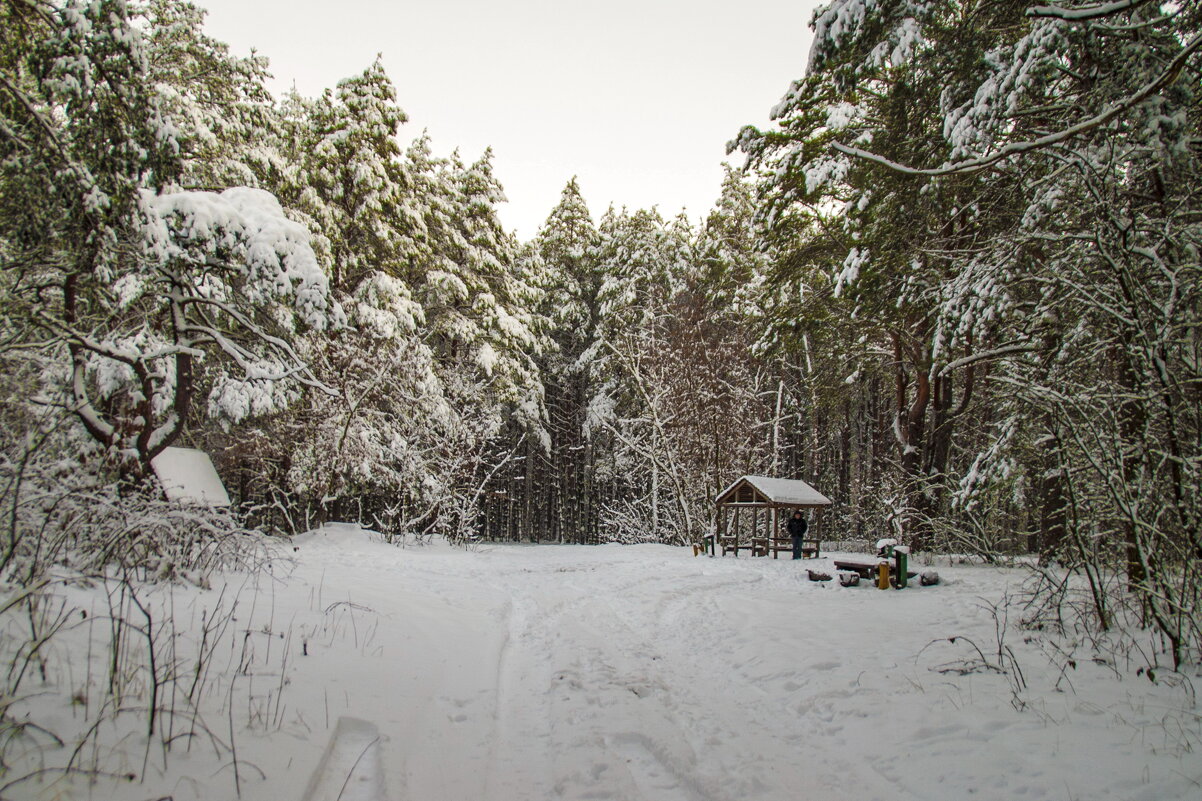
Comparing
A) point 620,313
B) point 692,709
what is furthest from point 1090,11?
point 620,313

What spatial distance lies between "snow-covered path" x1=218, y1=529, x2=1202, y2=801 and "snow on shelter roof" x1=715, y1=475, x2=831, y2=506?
9.16 metres

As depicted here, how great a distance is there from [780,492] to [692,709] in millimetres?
14067

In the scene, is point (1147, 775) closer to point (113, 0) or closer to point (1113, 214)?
point (1113, 214)

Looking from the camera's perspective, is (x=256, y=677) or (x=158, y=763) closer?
(x=158, y=763)

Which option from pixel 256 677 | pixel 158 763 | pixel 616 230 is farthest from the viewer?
pixel 616 230

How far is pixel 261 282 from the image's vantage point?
7.49 meters

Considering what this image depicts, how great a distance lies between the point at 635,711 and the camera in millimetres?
4500

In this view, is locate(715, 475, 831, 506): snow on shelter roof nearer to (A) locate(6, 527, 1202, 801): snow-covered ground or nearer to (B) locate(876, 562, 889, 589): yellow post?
(B) locate(876, 562, 889, 589): yellow post

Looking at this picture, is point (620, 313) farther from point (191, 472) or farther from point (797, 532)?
point (191, 472)

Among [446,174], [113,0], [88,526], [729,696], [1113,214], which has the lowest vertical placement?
[729,696]

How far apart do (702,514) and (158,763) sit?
20.9 m

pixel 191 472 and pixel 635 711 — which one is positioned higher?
pixel 191 472

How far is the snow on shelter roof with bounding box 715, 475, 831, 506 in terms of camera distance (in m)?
17.6

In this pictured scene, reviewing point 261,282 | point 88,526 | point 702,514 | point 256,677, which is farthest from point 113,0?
point 702,514
